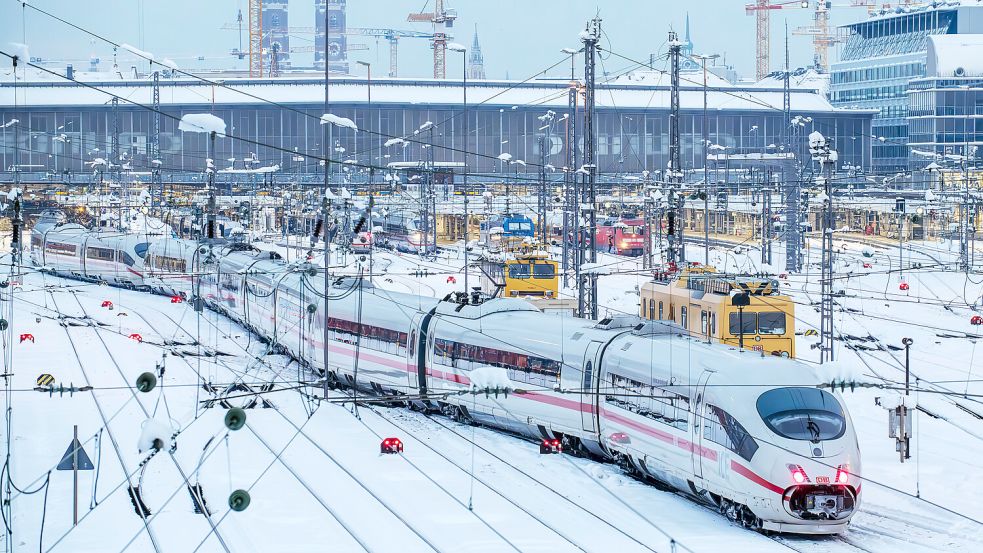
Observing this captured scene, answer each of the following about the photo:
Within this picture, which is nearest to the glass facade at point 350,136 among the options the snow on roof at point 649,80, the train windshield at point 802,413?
the snow on roof at point 649,80

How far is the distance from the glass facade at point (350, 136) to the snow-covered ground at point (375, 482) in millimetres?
77326

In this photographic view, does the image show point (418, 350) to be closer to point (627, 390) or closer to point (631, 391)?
point (627, 390)

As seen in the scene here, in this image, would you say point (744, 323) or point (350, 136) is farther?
point (350, 136)

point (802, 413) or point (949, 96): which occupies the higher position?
point (949, 96)

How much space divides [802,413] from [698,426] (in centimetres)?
195

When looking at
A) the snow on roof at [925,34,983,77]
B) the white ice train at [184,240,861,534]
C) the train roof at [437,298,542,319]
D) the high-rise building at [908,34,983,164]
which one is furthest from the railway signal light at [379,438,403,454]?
the snow on roof at [925,34,983,77]

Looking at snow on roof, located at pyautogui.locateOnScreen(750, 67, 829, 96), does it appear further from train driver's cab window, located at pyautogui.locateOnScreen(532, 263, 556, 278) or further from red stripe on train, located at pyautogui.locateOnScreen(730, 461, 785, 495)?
red stripe on train, located at pyautogui.locateOnScreen(730, 461, 785, 495)

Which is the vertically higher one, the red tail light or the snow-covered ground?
the red tail light

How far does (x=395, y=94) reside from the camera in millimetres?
120562

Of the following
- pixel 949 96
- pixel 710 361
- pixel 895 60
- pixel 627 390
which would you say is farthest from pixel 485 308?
pixel 895 60

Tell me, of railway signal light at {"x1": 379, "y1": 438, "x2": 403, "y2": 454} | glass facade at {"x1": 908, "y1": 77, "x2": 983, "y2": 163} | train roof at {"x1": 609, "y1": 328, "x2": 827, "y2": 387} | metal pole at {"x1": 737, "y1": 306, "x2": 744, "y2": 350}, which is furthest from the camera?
glass facade at {"x1": 908, "y1": 77, "x2": 983, "y2": 163}

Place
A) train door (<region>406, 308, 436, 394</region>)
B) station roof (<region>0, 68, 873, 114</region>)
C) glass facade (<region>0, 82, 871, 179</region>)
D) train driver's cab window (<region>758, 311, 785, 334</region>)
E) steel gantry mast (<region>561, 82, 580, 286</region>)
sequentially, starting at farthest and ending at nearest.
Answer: station roof (<region>0, 68, 873, 114</region>), glass facade (<region>0, 82, 871, 179</region>), steel gantry mast (<region>561, 82, 580, 286</region>), train driver's cab window (<region>758, 311, 785, 334</region>), train door (<region>406, 308, 436, 394</region>)

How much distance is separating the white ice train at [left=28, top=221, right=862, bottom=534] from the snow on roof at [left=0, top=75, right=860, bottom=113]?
263 ft

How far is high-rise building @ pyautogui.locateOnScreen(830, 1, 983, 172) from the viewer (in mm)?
125281
